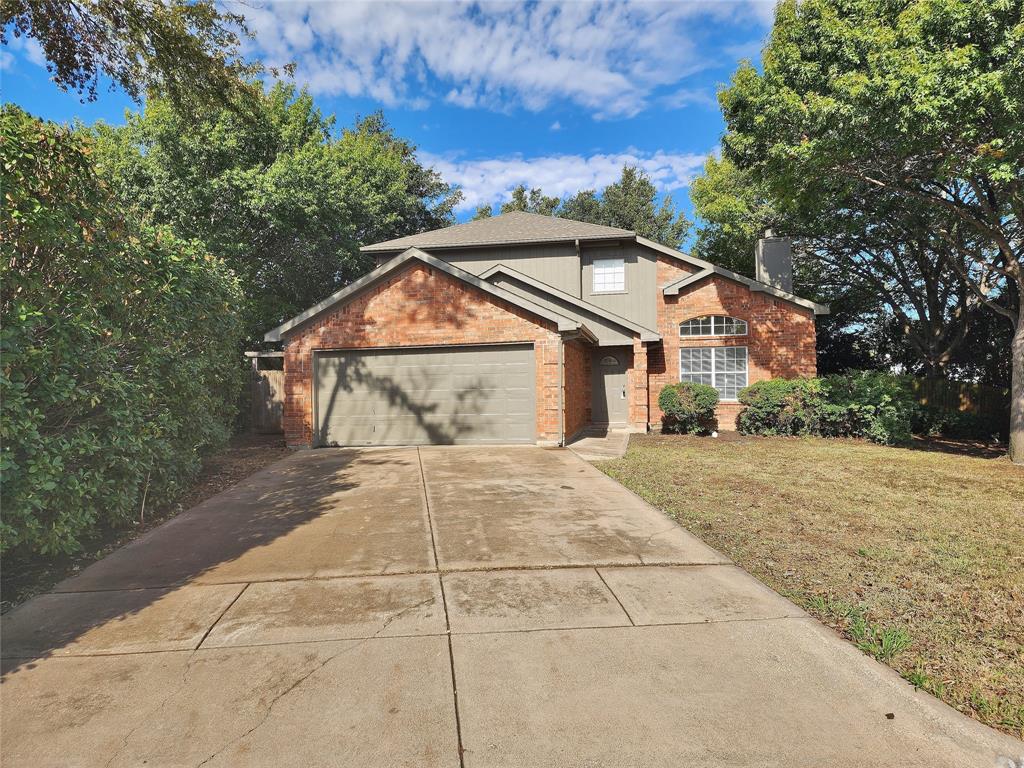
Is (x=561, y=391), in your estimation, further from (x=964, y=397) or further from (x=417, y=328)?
(x=964, y=397)

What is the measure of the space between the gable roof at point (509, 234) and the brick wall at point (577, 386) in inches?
161

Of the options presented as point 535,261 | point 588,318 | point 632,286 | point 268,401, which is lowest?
point 268,401

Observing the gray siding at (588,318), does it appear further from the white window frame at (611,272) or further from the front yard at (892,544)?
the front yard at (892,544)

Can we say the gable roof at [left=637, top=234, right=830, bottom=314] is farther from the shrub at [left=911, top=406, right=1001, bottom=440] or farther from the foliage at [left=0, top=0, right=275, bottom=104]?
the foliage at [left=0, top=0, right=275, bottom=104]

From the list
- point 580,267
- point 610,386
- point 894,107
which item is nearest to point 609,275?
point 580,267

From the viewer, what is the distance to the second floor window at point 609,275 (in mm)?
17438

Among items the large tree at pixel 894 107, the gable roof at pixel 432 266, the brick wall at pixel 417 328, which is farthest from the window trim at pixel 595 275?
the brick wall at pixel 417 328

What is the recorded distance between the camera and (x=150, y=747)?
7.84ft

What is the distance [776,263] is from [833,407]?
19.6 ft

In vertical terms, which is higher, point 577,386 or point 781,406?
point 577,386

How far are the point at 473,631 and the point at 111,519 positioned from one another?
14.1ft

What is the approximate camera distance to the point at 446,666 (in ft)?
9.86

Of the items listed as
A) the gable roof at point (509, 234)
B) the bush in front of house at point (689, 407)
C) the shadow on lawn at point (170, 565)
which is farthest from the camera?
the gable roof at point (509, 234)

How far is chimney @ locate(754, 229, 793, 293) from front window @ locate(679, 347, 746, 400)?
2894 mm
